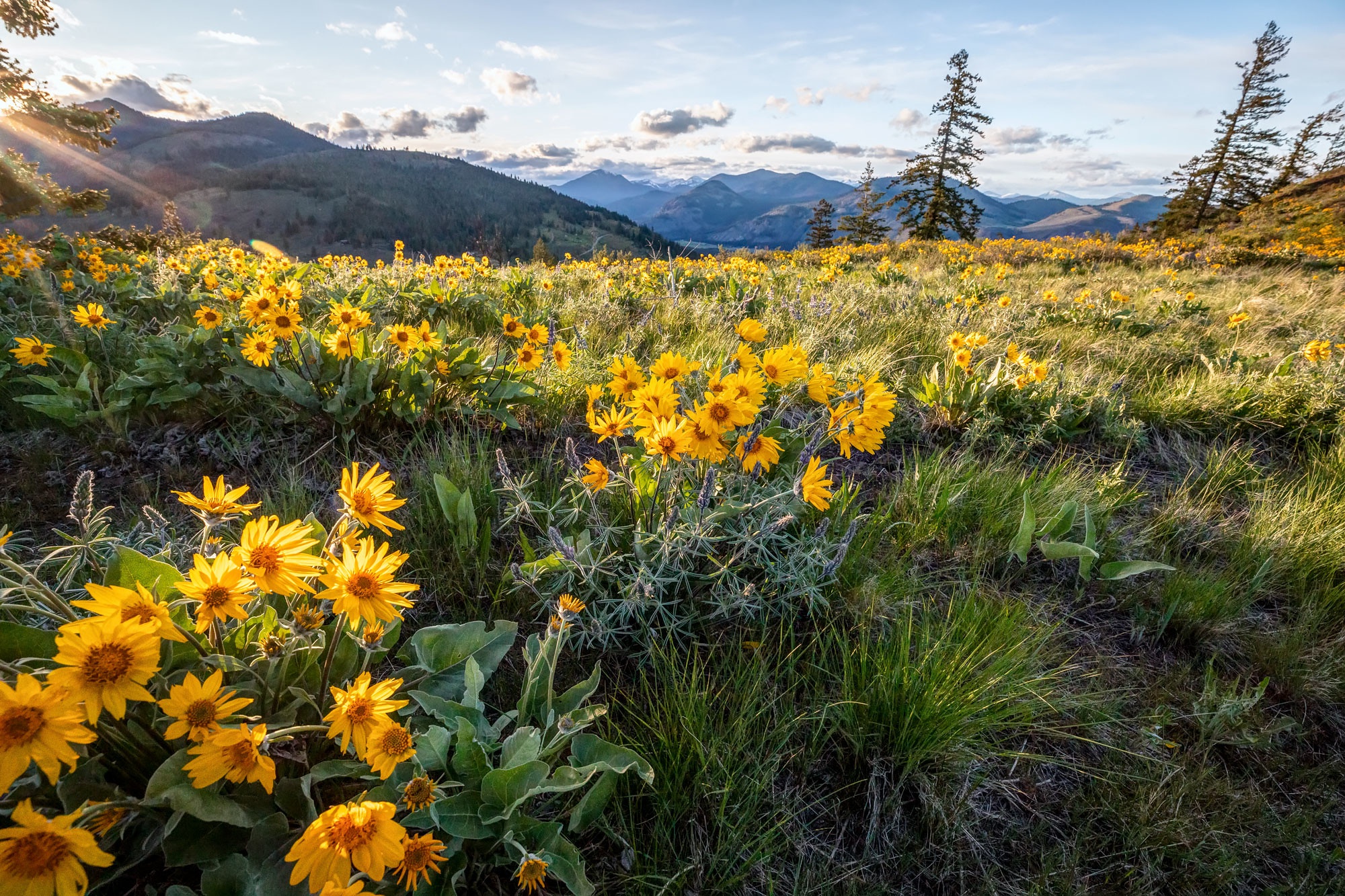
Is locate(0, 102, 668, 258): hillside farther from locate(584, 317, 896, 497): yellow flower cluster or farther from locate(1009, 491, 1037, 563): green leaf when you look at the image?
locate(1009, 491, 1037, 563): green leaf

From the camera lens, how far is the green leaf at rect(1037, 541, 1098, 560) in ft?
6.72

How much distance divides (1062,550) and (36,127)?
1290 cm

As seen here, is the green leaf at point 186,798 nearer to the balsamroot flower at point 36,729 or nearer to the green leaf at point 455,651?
the balsamroot flower at point 36,729

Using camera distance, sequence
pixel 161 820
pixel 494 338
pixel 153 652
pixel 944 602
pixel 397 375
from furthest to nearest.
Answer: pixel 494 338, pixel 397 375, pixel 944 602, pixel 161 820, pixel 153 652

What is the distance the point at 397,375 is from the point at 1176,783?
123 inches

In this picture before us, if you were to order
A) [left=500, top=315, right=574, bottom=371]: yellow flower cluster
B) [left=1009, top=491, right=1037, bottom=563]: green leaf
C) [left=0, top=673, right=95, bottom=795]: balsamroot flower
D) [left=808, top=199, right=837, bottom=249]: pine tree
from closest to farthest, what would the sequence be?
1. [left=0, top=673, right=95, bottom=795]: balsamroot flower
2. [left=1009, top=491, right=1037, bottom=563]: green leaf
3. [left=500, top=315, right=574, bottom=371]: yellow flower cluster
4. [left=808, top=199, right=837, bottom=249]: pine tree

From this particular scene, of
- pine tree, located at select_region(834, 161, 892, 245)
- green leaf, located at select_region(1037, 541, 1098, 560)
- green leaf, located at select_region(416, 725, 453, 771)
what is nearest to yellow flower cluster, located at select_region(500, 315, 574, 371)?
green leaf, located at select_region(416, 725, 453, 771)

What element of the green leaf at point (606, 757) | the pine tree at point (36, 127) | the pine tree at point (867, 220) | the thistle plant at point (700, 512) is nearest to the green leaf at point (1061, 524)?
the thistle plant at point (700, 512)

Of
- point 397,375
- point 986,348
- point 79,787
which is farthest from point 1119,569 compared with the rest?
point 397,375

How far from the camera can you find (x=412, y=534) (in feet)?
6.42

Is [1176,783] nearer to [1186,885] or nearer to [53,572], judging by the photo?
[1186,885]

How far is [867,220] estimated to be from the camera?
32531 millimetres

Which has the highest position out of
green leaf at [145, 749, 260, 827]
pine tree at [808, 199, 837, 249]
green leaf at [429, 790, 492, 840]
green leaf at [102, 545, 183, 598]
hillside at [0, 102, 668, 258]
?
hillside at [0, 102, 668, 258]

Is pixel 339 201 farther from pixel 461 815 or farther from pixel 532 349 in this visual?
pixel 461 815
